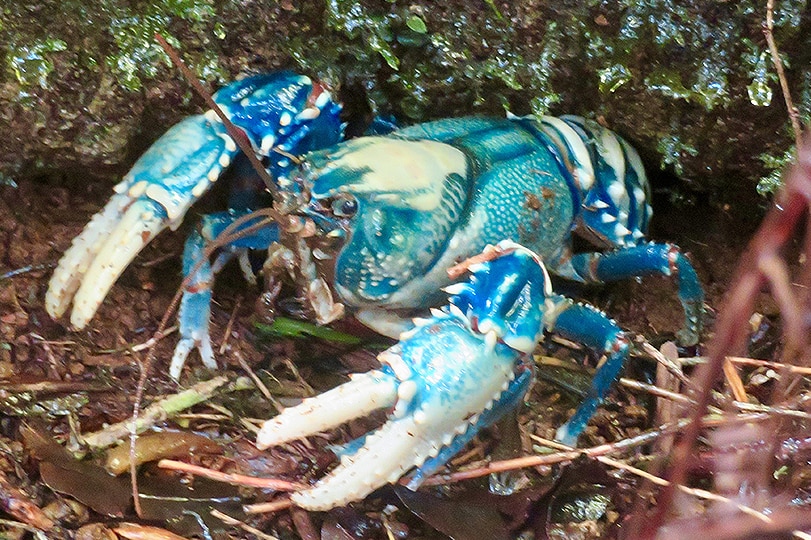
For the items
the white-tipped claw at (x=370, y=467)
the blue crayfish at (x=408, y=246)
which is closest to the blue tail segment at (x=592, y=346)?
the blue crayfish at (x=408, y=246)

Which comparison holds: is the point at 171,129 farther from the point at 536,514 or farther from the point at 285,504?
the point at 536,514

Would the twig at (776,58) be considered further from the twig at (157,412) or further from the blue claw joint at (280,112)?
the twig at (157,412)

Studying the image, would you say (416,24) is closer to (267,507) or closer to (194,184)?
(194,184)

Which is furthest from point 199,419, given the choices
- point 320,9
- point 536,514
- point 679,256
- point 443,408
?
point 679,256

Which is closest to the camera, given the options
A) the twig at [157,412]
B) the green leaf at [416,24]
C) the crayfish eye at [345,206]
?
the twig at [157,412]

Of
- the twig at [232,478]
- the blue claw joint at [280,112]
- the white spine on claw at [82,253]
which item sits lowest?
the twig at [232,478]

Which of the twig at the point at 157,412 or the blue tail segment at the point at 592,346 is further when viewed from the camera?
the blue tail segment at the point at 592,346
